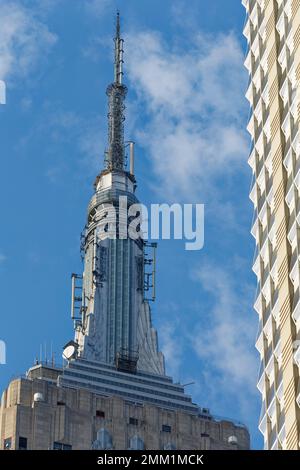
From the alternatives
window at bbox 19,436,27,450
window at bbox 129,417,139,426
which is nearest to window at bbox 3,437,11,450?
window at bbox 19,436,27,450

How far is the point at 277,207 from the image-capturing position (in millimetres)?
97562

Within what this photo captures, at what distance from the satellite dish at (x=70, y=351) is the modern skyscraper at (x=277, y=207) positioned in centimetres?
8572

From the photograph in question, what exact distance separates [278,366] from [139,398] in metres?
97.6

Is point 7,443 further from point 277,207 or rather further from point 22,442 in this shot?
point 277,207

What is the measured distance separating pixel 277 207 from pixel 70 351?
320ft

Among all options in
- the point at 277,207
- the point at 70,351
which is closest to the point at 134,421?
the point at 70,351

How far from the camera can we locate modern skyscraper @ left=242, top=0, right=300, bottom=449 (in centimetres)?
9081

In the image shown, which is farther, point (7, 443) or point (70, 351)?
point (70, 351)

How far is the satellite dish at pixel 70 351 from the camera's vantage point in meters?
191

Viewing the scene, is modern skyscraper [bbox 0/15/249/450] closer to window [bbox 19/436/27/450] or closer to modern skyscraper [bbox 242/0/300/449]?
window [bbox 19/436/27/450]

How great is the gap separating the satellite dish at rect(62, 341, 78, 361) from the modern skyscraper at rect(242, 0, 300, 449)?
8572 cm

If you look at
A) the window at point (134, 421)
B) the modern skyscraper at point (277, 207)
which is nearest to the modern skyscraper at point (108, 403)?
the window at point (134, 421)
